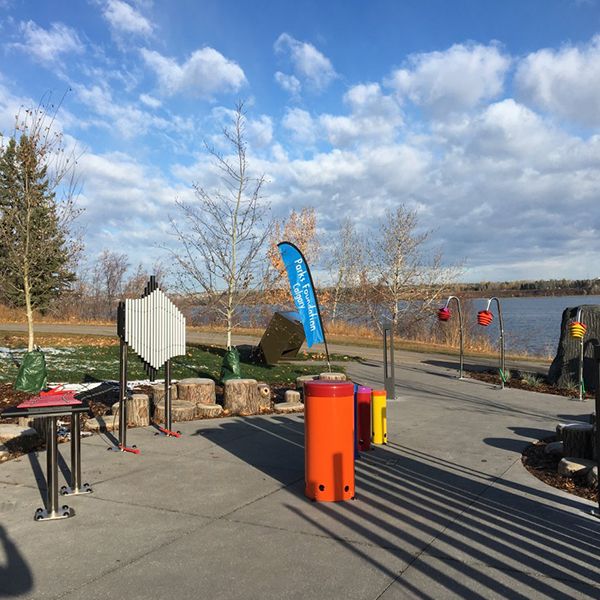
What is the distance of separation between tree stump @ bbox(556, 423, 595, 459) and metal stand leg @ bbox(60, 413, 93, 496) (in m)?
4.94

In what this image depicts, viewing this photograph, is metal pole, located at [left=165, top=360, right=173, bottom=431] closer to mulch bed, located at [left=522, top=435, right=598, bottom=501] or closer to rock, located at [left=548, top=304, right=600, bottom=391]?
mulch bed, located at [left=522, top=435, right=598, bottom=501]

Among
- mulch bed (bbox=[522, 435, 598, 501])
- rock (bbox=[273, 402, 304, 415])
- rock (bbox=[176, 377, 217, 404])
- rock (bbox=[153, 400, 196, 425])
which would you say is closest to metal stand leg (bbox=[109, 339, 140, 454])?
rock (bbox=[153, 400, 196, 425])

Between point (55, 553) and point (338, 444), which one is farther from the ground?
point (338, 444)

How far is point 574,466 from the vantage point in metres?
5.60

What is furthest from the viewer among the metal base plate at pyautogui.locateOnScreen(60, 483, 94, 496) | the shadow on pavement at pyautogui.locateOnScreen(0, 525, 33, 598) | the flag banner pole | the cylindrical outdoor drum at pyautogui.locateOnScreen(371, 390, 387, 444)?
the flag banner pole

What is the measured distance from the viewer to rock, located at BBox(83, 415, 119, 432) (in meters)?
7.65

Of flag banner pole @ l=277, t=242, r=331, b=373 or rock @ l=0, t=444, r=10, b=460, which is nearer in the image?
rock @ l=0, t=444, r=10, b=460

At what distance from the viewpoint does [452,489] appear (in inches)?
204

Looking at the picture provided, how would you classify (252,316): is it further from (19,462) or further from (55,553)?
(55,553)

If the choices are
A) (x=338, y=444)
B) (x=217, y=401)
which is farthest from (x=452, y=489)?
(x=217, y=401)

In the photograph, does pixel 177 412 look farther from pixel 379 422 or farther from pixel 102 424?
pixel 379 422

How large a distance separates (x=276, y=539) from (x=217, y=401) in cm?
622

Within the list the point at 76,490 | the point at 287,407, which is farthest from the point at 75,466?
the point at 287,407

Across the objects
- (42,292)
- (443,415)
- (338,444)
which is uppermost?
(42,292)
